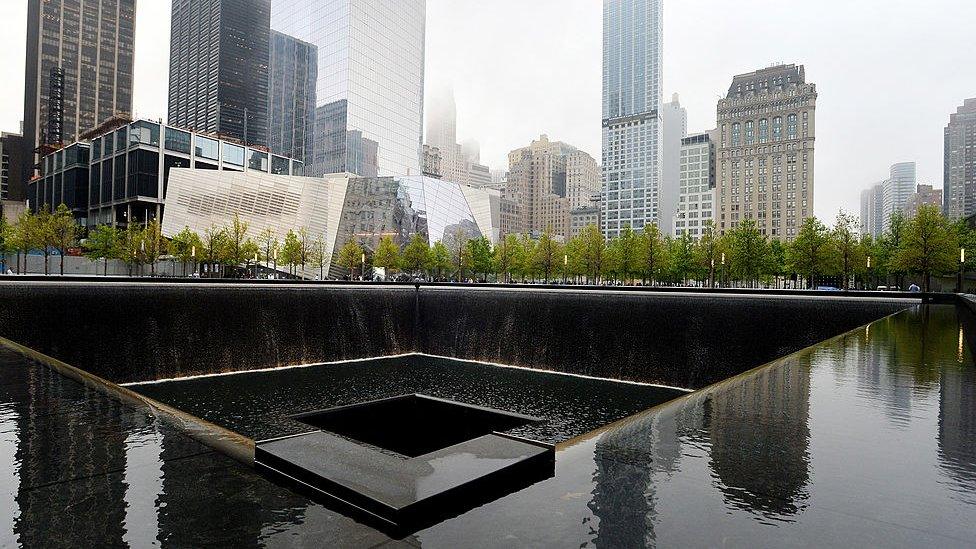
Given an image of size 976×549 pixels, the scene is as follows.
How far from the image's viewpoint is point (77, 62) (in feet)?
475

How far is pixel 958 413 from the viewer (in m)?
3.65

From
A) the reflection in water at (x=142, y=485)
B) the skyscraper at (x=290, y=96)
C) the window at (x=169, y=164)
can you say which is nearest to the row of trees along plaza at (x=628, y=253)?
the window at (x=169, y=164)

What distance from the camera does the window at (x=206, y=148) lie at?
70.2 m

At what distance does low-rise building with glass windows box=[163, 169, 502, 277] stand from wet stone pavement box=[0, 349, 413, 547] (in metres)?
A: 58.9

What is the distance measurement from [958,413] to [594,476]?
107 inches

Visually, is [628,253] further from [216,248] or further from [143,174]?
[143,174]

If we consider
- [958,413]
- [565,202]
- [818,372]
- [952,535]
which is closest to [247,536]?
[952,535]

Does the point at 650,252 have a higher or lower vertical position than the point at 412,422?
higher

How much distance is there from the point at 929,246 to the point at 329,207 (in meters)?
57.1

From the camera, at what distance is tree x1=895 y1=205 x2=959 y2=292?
1325 inches

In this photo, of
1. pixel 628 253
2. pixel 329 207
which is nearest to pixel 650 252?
pixel 628 253

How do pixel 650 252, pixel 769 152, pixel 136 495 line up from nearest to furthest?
pixel 136 495, pixel 650 252, pixel 769 152

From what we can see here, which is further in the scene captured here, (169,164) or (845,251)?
→ (169,164)

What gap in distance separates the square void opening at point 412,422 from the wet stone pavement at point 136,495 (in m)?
7.64
